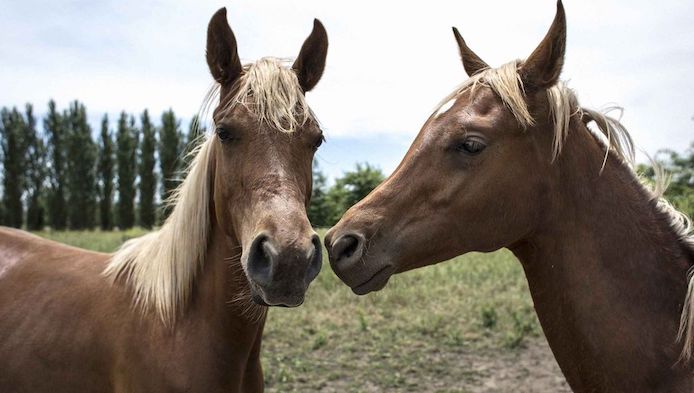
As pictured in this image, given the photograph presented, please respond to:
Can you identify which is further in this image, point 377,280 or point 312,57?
point 312,57

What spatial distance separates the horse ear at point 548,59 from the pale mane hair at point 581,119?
0.12 feet

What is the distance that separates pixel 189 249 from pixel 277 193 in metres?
0.78

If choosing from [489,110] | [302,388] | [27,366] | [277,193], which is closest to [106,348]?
[27,366]

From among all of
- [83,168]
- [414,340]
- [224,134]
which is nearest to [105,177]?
[83,168]

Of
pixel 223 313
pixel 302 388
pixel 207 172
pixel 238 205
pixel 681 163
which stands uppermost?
pixel 681 163

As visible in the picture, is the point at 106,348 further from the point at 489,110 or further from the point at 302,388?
the point at 302,388

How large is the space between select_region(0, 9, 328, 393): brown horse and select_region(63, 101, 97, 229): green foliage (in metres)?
37.4

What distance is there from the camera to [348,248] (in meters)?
2.15

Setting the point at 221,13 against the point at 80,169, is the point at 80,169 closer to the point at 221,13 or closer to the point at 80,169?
the point at 80,169

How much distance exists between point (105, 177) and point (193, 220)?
38.4 m

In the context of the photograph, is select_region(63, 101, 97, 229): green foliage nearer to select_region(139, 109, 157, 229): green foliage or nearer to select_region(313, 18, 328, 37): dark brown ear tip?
select_region(139, 109, 157, 229): green foliage

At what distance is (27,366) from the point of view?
114 inches

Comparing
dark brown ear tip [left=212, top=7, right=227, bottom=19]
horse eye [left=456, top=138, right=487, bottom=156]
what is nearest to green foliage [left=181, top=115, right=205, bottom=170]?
dark brown ear tip [left=212, top=7, right=227, bottom=19]

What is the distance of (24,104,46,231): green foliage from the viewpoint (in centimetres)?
3600
